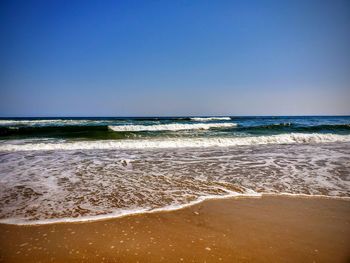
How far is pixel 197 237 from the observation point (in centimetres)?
271

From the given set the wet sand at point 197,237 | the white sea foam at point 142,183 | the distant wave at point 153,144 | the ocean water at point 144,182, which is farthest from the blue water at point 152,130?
the wet sand at point 197,237

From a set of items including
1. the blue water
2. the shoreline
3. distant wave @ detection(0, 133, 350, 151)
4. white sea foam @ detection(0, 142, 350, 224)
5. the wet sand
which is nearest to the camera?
the wet sand

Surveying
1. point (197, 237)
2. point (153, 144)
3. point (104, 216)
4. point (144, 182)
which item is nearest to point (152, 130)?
point (153, 144)

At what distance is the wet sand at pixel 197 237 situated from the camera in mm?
2338

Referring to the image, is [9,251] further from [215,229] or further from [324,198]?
[324,198]

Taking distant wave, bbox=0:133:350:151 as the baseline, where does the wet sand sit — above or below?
below

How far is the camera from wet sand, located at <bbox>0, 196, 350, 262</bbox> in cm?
234

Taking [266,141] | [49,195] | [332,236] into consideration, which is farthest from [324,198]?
[266,141]

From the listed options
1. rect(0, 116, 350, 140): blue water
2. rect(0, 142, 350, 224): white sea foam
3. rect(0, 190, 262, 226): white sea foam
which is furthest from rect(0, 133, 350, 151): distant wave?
rect(0, 190, 262, 226): white sea foam

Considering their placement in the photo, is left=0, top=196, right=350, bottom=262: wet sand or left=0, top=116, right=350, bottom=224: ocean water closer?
left=0, top=196, right=350, bottom=262: wet sand

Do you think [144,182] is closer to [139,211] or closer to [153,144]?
[139,211]

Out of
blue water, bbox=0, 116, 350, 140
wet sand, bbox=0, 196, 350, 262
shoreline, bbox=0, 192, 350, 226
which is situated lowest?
shoreline, bbox=0, 192, 350, 226

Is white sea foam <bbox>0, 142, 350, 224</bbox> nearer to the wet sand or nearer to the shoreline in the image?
the shoreline

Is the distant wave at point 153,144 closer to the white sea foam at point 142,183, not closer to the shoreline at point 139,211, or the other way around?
the white sea foam at point 142,183
